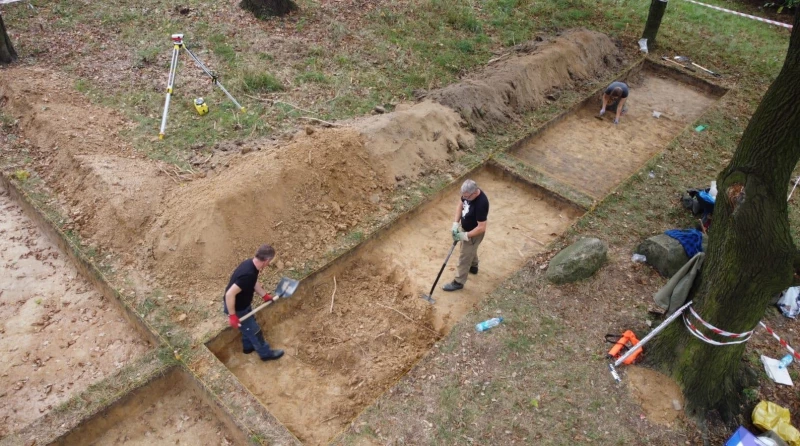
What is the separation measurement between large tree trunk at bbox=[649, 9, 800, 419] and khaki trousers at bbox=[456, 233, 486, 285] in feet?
8.43

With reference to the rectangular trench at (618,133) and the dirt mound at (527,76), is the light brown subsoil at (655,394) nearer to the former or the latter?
the rectangular trench at (618,133)

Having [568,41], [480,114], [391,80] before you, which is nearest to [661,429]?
[480,114]

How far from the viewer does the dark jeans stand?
6020 millimetres

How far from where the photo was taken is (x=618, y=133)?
36.7ft

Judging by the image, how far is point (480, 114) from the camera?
10.3 metres

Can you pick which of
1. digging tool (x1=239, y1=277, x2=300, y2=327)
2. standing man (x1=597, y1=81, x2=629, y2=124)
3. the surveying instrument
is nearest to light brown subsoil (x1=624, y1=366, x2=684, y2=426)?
digging tool (x1=239, y1=277, x2=300, y2=327)

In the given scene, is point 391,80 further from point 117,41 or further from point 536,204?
point 117,41

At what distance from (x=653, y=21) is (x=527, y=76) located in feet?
16.5

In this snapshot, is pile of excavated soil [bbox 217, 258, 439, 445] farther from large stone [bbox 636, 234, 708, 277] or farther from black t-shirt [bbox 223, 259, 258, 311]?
large stone [bbox 636, 234, 708, 277]

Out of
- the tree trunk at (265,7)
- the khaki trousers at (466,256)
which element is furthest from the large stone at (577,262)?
the tree trunk at (265,7)

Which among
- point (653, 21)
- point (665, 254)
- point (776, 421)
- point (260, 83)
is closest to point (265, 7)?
point (260, 83)

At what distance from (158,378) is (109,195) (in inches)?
122

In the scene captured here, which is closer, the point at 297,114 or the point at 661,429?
the point at 661,429

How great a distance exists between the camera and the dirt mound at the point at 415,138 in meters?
8.82
